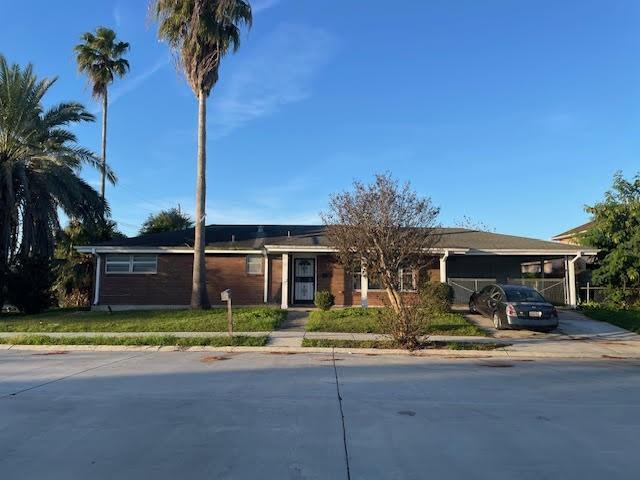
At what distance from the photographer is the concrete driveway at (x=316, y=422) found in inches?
198

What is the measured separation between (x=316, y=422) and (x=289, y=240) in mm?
17818

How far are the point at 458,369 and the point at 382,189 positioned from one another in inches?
266

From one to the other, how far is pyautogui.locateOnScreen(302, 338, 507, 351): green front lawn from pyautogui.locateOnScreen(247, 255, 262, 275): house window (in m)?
9.53

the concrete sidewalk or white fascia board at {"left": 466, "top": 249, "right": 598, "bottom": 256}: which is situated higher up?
white fascia board at {"left": 466, "top": 249, "right": 598, "bottom": 256}

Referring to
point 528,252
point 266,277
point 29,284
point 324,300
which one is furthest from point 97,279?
point 528,252

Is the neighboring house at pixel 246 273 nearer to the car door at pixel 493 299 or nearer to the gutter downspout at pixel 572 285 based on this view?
the gutter downspout at pixel 572 285

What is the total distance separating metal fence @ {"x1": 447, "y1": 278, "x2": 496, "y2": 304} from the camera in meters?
23.1

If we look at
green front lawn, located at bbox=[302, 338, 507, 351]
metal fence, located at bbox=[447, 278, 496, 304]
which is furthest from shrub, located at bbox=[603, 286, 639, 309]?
green front lawn, located at bbox=[302, 338, 507, 351]

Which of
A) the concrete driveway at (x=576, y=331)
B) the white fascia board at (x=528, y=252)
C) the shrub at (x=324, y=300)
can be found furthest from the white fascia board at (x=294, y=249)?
the concrete driveway at (x=576, y=331)

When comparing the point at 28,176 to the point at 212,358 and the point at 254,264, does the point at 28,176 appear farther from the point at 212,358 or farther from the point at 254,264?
the point at 212,358

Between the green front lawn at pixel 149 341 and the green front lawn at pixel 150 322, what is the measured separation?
161 cm

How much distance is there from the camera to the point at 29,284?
22156 millimetres

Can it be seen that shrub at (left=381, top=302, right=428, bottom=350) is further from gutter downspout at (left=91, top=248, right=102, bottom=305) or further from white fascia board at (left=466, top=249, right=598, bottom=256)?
gutter downspout at (left=91, top=248, right=102, bottom=305)

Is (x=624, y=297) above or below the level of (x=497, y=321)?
above
